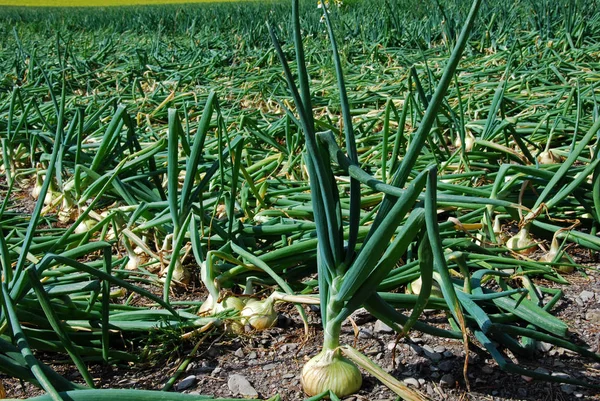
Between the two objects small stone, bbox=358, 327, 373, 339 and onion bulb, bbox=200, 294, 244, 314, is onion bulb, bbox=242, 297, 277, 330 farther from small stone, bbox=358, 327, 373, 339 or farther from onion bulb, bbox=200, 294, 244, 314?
small stone, bbox=358, 327, 373, 339

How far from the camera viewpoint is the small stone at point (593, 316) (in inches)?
57.4

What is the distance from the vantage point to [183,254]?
1724 millimetres

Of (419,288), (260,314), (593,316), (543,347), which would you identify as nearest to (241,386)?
(260,314)

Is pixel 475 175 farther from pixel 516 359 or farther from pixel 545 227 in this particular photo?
pixel 516 359

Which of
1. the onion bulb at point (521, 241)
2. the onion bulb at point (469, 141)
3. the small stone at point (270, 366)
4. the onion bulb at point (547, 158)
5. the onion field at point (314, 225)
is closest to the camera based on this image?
the onion field at point (314, 225)

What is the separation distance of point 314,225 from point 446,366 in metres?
0.52

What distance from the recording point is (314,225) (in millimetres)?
1659

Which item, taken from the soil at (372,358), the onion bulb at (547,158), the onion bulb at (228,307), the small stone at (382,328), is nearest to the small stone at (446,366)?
the soil at (372,358)

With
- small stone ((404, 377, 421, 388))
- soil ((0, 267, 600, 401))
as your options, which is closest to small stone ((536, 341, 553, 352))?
soil ((0, 267, 600, 401))

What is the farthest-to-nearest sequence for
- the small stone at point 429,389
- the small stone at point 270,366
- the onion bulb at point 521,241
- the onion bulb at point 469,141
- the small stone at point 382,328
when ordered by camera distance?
the onion bulb at point 469,141 → the onion bulb at point 521,241 → the small stone at point 382,328 → the small stone at point 270,366 → the small stone at point 429,389

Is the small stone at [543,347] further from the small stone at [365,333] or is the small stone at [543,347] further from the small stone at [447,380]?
the small stone at [365,333]

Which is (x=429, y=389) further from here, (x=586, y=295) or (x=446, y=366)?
(x=586, y=295)

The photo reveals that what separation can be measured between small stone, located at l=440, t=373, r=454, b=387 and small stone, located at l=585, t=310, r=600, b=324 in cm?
41

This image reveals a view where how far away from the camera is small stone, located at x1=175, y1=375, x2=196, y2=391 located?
1.28 meters
